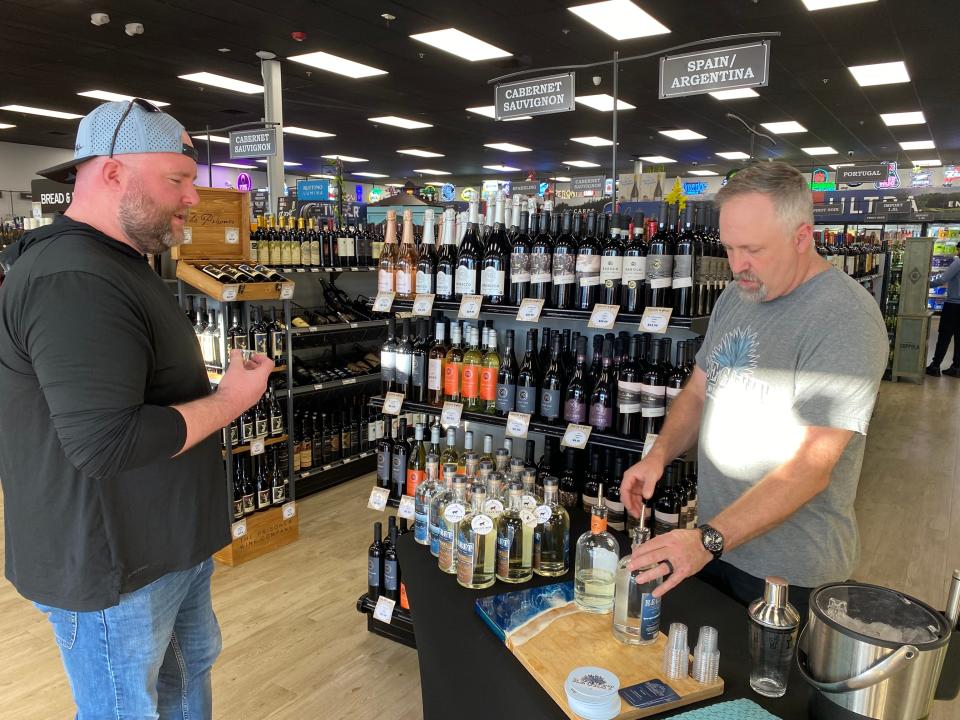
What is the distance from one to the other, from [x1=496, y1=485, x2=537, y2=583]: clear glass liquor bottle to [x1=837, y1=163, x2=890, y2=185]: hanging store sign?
498 inches

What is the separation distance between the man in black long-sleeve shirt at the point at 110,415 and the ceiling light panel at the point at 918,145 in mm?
15479

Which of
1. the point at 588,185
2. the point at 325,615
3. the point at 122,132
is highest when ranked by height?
the point at 588,185

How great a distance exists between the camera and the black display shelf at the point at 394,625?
9.87ft

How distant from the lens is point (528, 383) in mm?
2678

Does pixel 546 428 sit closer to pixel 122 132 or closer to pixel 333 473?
pixel 122 132

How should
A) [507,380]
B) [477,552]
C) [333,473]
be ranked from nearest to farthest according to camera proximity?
1. [477,552]
2. [507,380]
3. [333,473]

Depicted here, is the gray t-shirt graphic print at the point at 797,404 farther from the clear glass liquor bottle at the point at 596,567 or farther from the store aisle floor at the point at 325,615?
the store aisle floor at the point at 325,615

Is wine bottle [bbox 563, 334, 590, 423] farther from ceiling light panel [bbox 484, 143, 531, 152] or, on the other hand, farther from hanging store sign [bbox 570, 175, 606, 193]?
ceiling light panel [bbox 484, 143, 531, 152]

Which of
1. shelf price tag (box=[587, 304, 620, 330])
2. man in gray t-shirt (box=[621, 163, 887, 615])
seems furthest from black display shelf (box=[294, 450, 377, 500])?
man in gray t-shirt (box=[621, 163, 887, 615])

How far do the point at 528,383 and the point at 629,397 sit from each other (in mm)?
455

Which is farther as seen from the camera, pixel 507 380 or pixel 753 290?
pixel 507 380

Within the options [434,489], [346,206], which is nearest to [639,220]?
[434,489]

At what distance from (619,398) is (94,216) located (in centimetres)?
172

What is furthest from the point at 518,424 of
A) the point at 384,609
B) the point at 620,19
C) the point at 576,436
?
the point at 620,19
